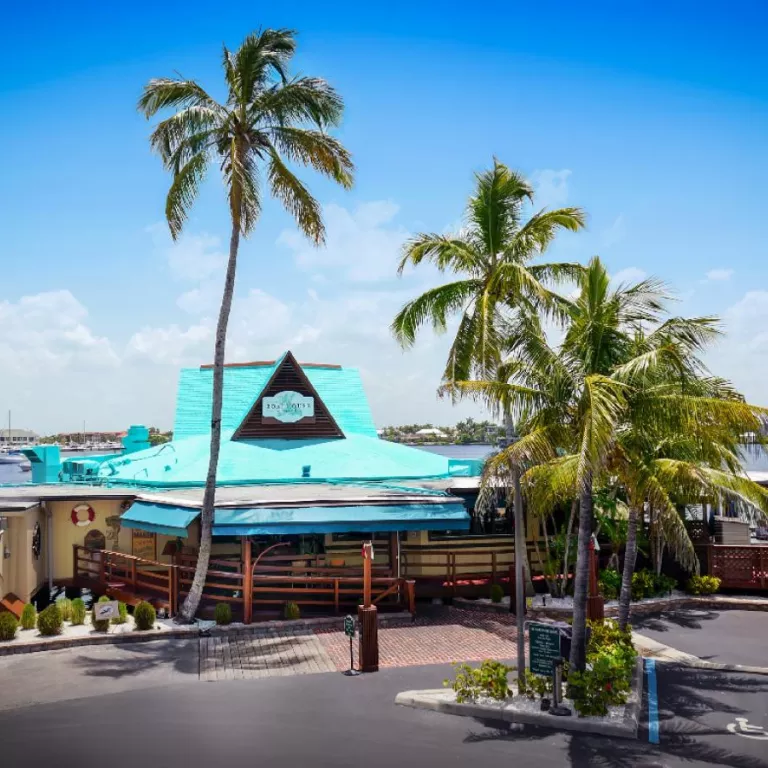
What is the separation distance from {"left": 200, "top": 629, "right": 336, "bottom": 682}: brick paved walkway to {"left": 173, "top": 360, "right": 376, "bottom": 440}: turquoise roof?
566 inches

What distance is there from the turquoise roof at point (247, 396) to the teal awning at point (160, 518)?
1037cm

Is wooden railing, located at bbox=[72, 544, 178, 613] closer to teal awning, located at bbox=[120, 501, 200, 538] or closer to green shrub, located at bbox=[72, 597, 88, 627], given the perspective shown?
teal awning, located at bbox=[120, 501, 200, 538]

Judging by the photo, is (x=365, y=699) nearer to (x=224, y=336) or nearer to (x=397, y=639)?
(x=397, y=639)

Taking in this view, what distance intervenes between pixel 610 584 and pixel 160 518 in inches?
484

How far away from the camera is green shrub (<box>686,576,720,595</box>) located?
2055 centimetres

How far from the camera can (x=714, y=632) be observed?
17.5 meters

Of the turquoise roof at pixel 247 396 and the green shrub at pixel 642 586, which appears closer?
the green shrub at pixel 642 586

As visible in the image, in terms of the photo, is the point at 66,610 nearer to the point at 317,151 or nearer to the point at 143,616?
the point at 143,616

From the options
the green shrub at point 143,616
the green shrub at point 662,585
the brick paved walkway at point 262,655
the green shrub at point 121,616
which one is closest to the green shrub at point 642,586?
Answer: the green shrub at point 662,585

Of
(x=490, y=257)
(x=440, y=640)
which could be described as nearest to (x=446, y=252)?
(x=490, y=257)

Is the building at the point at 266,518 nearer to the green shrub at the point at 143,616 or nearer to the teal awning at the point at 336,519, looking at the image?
the teal awning at the point at 336,519

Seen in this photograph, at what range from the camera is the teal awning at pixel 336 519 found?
1812 centimetres

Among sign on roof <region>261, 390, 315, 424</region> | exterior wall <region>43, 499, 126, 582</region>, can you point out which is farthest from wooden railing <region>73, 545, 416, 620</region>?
sign on roof <region>261, 390, 315, 424</region>

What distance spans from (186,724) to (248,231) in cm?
1171
